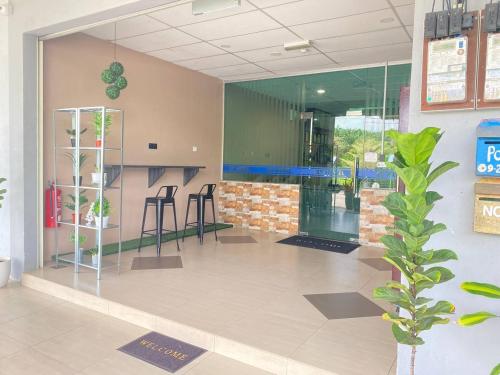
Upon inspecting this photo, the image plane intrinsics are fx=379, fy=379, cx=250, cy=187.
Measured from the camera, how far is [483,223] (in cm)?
188

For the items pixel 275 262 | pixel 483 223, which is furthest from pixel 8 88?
pixel 483 223

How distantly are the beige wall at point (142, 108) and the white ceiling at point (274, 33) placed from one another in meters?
0.28

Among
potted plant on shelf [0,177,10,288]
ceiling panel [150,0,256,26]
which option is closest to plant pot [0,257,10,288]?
potted plant on shelf [0,177,10,288]

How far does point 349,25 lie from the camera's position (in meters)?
4.28

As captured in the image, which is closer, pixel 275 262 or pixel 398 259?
pixel 398 259

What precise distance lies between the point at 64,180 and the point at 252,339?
327cm

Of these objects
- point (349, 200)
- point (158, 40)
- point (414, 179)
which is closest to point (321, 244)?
point (349, 200)

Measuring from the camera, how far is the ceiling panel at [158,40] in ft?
15.5

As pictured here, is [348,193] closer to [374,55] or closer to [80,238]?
[374,55]

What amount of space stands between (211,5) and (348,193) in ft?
12.1

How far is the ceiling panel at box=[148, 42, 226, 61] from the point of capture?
5.23 m

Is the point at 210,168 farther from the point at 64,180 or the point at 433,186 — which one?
the point at 433,186

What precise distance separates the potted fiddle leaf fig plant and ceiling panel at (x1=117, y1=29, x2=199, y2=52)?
3.76 metres

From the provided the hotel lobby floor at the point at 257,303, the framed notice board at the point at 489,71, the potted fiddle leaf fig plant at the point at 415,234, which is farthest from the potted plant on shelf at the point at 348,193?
the potted fiddle leaf fig plant at the point at 415,234
